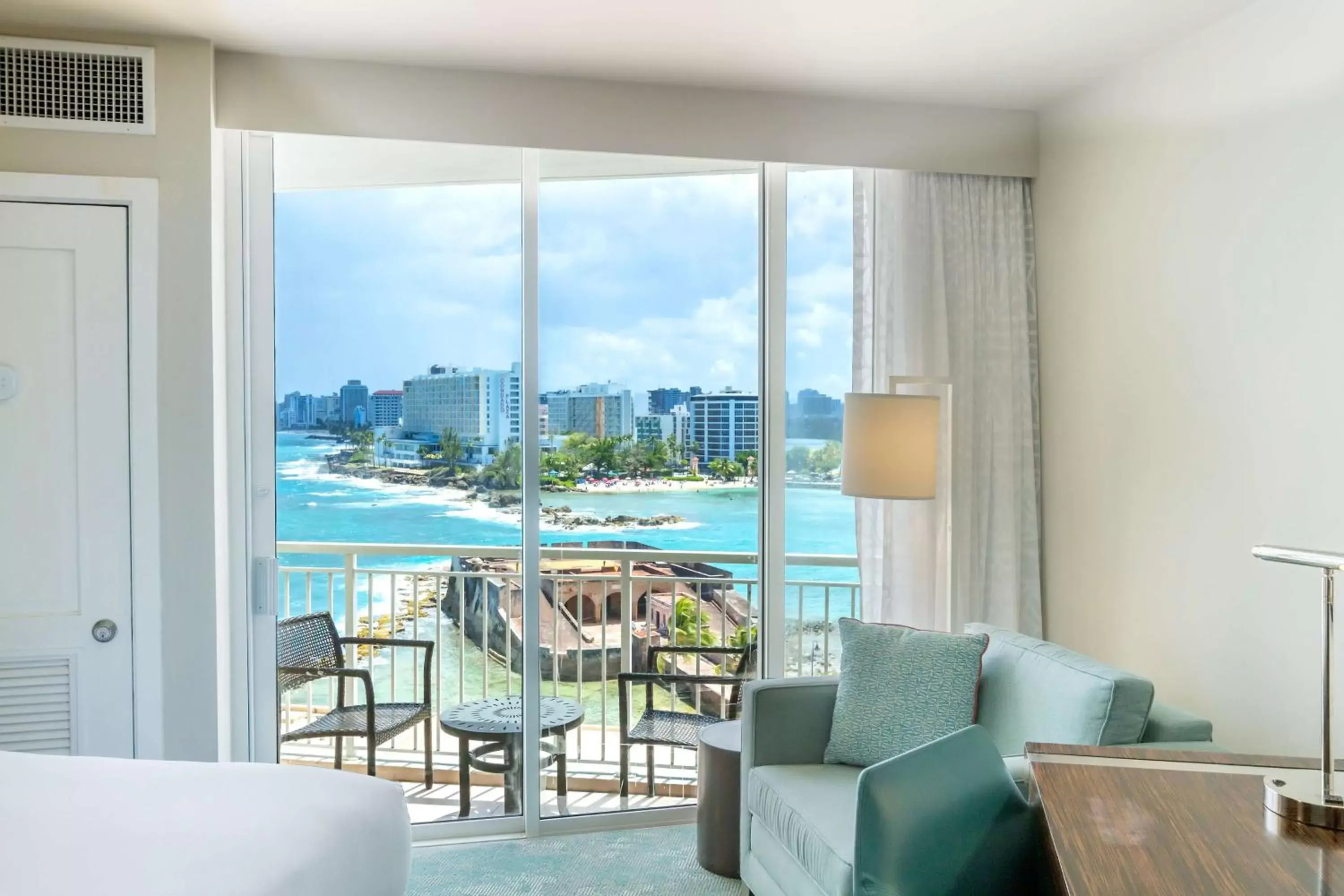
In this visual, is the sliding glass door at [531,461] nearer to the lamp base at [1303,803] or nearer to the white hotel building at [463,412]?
the white hotel building at [463,412]

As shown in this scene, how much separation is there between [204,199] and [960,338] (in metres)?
2.62

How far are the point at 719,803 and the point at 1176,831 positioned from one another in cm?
180

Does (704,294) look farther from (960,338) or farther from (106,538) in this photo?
(106,538)

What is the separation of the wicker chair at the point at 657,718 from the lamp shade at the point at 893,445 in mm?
963

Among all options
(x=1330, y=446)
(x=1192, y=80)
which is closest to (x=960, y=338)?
(x=1192, y=80)

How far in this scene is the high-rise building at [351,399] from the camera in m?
3.34

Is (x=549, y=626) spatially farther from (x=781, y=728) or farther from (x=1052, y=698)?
(x=1052, y=698)

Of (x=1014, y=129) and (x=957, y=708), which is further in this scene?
(x=1014, y=129)

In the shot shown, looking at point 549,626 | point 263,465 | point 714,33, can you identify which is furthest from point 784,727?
point 714,33

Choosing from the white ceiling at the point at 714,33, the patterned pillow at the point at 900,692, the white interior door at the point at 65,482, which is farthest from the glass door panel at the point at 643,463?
the white interior door at the point at 65,482

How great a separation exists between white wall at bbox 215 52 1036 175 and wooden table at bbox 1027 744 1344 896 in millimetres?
2364

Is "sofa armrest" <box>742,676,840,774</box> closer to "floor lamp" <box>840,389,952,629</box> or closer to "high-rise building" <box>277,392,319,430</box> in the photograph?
"floor lamp" <box>840,389,952,629</box>

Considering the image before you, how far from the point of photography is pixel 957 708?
2.70m

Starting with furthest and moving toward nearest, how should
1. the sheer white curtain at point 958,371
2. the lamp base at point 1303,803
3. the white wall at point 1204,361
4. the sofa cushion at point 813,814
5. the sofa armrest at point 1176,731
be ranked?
the sheer white curtain at point 958,371, the white wall at point 1204,361, the sofa armrest at point 1176,731, the sofa cushion at point 813,814, the lamp base at point 1303,803
